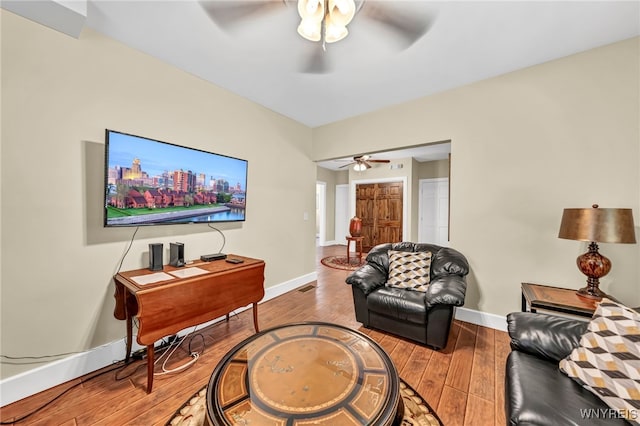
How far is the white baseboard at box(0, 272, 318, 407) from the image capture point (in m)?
1.55

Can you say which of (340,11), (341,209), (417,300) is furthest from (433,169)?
(340,11)

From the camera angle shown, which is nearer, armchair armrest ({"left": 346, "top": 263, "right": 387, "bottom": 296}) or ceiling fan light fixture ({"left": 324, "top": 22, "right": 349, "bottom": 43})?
ceiling fan light fixture ({"left": 324, "top": 22, "right": 349, "bottom": 43})

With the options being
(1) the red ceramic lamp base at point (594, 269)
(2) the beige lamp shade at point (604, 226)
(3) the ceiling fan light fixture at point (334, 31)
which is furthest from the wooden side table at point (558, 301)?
(3) the ceiling fan light fixture at point (334, 31)

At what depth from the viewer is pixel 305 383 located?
Answer: 1.14 meters

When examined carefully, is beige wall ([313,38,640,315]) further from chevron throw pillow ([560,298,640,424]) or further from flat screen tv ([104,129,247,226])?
flat screen tv ([104,129,247,226])

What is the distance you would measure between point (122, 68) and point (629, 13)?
12.8 ft

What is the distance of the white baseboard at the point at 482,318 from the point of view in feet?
8.14

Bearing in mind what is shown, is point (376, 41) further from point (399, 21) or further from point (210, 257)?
point (210, 257)

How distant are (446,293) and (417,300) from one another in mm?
269

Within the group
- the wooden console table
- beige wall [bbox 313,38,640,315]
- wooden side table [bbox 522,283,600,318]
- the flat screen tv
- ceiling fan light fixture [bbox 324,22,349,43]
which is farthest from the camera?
beige wall [bbox 313,38,640,315]

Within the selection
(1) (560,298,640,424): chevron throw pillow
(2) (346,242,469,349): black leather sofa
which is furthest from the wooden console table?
(1) (560,298,640,424): chevron throw pillow

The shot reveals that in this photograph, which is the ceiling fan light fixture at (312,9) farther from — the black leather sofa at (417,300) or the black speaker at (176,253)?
the black leather sofa at (417,300)

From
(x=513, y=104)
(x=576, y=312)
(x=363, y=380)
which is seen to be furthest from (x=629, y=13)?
(x=363, y=380)

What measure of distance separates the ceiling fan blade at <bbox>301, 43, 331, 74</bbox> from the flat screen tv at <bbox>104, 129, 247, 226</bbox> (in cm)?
125
